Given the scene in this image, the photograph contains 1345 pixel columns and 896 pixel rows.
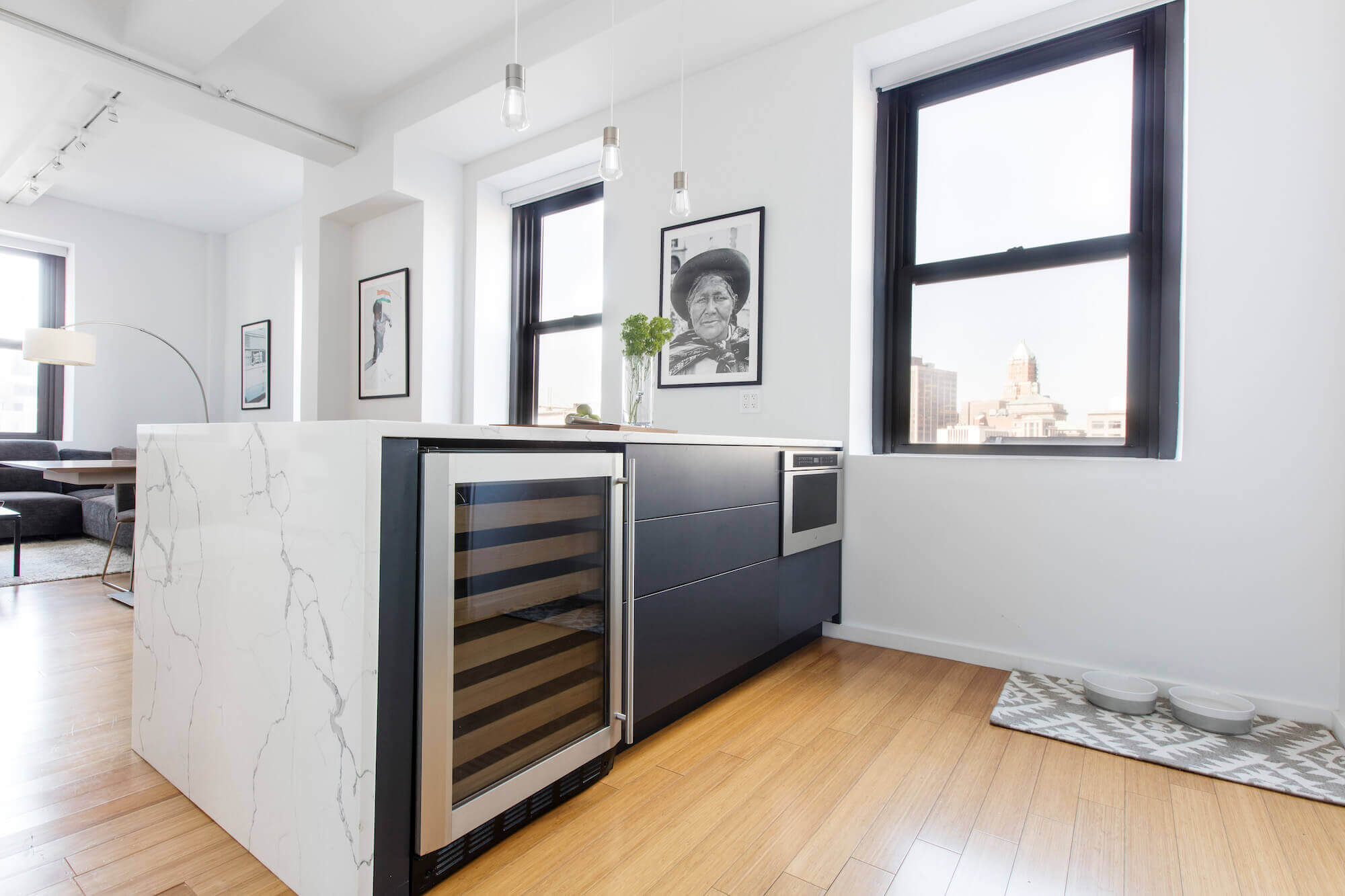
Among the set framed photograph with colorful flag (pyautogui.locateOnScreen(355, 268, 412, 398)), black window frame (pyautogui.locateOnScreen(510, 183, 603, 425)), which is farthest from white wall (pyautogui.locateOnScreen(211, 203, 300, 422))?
black window frame (pyautogui.locateOnScreen(510, 183, 603, 425))

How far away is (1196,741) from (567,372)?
3270mm

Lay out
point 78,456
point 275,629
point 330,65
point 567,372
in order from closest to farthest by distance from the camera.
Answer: point 275,629 → point 330,65 → point 567,372 → point 78,456

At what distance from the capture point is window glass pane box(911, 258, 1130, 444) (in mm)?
2348

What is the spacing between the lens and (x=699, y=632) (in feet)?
6.05

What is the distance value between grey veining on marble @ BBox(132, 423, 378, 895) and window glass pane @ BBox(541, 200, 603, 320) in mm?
2615

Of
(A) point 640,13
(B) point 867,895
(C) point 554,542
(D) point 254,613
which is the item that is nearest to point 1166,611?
(B) point 867,895

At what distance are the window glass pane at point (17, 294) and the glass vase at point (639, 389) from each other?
6344 millimetres

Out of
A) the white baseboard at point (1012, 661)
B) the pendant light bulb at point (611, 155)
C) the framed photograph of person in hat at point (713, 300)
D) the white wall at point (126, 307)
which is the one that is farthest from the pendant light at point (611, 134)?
the white wall at point (126, 307)

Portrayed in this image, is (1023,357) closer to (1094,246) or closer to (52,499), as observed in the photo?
(1094,246)

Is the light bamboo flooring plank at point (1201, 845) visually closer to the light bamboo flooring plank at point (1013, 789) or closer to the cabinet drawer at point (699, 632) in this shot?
the light bamboo flooring plank at point (1013, 789)

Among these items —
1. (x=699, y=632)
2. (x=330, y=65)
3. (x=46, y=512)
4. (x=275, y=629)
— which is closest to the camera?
(x=275, y=629)

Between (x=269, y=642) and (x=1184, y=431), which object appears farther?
(x=1184, y=431)

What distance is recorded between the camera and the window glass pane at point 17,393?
214 inches

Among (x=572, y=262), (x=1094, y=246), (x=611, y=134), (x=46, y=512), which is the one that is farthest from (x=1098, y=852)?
(x=46, y=512)
